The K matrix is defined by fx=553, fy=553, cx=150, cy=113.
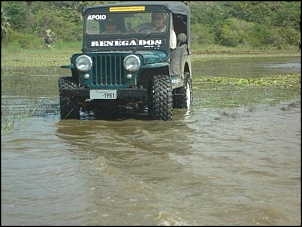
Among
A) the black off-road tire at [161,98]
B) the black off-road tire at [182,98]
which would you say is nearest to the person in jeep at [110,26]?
the black off-road tire at [161,98]

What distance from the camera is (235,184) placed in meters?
4.89

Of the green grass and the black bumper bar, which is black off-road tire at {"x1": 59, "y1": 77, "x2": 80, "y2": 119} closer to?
the black bumper bar

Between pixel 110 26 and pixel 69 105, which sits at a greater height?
pixel 110 26

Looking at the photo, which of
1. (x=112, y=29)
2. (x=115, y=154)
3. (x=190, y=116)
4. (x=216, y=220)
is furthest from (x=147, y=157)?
(x=112, y=29)

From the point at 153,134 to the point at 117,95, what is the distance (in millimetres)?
1192

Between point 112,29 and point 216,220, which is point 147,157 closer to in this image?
point 216,220

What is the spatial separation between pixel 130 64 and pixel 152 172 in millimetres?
3294

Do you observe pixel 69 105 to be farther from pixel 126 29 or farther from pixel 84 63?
pixel 126 29

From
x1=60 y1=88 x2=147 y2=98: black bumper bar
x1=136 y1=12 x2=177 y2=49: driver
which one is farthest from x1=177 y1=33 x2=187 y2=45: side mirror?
x1=60 y1=88 x2=147 y2=98: black bumper bar

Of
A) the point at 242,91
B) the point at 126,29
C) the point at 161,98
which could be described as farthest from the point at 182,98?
the point at 242,91

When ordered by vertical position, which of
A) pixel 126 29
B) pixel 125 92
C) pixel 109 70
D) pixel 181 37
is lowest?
pixel 125 92

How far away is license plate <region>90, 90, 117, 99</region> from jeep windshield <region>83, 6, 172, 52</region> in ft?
3.93

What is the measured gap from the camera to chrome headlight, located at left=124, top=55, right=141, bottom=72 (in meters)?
8.27

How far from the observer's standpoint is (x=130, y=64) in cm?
832
